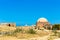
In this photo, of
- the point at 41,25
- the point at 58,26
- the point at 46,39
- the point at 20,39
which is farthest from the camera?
the point at 41,25

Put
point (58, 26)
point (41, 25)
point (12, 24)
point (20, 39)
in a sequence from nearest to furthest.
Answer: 1. point (20, 39)
2. point (12, 24)
3. point (58, 26)
4. point (41, 25)

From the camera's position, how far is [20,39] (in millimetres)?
20312

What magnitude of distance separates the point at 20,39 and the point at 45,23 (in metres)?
39.1

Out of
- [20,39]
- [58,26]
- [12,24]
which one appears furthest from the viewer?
[58,26]

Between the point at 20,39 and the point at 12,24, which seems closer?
the point at 20,39

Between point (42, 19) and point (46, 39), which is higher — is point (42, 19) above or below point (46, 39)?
above

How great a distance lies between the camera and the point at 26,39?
804 inches

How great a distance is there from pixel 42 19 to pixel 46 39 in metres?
37.4

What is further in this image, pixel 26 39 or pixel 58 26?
pixel 58 26

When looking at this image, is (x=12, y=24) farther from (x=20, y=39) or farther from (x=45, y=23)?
(x=20, y=39)

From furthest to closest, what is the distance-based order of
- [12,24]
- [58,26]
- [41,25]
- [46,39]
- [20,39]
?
[41,25], [58,26], [12,24], [46,39], [20,39]

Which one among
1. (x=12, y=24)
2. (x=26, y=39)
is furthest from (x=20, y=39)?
(x=12, y=24)

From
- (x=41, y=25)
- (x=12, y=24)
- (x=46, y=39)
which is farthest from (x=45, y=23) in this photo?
(x=46, y=39)

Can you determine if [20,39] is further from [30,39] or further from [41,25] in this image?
[41,25]
